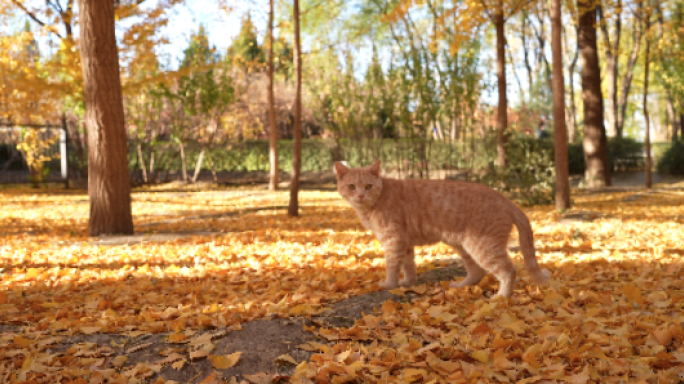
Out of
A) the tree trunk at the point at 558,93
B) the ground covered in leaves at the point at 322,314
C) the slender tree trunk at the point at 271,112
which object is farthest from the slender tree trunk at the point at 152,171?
the tree trunk at the point at 558,93

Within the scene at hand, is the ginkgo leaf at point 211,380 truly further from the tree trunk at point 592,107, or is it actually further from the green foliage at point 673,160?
the green foliage at point 673,160

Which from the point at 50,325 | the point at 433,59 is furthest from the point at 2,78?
the point at 50,325

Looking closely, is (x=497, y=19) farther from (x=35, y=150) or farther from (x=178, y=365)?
(x=35, y=150)

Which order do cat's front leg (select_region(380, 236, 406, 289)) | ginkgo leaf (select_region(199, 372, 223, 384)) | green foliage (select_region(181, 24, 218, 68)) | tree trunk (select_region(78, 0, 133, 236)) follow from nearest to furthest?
ginkgo leaf (select_region(199, 372, 223, 384)) < cat's front leg (select_region(380, 236, 406, 289)) < tree trunk (select_region(78, 0, 133, 236)) < green foliage (select_region(181, 24, 218, 68))

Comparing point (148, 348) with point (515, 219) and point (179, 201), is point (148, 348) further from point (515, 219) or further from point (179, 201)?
point (179, 201)

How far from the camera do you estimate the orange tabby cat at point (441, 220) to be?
3.99 m

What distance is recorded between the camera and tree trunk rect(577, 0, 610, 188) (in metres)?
14.7

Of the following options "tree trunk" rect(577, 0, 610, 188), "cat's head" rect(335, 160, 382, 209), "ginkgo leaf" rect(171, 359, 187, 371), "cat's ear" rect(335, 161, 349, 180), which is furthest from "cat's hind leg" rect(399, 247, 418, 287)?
"tree trunk" rect(577, 0, 610, 188)

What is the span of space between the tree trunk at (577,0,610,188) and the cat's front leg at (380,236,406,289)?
12551mm

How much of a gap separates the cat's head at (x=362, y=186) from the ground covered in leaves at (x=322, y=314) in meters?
0.81

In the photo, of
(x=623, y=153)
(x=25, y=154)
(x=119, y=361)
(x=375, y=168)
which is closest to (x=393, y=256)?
(x=375, y=168)

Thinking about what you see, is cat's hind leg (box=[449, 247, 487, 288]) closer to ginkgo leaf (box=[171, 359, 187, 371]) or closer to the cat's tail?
the cat's tail

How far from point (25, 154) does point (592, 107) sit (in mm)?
21497

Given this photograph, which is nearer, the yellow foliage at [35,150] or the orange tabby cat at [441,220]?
the orange tabby cat at [441,220]
